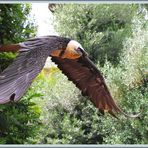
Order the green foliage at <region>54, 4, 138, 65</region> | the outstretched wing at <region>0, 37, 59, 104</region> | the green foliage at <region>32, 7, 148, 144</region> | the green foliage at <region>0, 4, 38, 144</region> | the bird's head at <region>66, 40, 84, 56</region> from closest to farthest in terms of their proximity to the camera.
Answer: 1. the outstretched wing at <region>0, 37, 59, 104</region>
2. the bird's head at <region>66, 40, 84, 56</region>
3. the green foliage at <region>0, 4, 38, 144</region>
4. the green foliage at <region>32, 7, 148, 144</region>
5. the green foliage at <region>54, 4, 138, 65</region>

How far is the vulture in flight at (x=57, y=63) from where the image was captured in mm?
417

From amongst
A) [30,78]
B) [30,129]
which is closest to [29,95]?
[30,129]

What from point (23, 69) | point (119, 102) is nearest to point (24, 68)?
point (23, 69)

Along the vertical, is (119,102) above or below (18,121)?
below

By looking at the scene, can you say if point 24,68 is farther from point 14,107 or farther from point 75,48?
point 14,107

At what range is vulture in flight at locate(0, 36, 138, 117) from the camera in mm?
417

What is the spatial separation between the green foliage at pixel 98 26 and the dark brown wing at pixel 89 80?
2.89m

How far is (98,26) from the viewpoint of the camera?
12.4 feet

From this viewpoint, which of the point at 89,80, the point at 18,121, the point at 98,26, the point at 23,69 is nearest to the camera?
the point at 23,69

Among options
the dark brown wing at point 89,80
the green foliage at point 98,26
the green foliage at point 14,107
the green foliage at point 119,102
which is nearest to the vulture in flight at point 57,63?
the dark brown wing at point 89,80

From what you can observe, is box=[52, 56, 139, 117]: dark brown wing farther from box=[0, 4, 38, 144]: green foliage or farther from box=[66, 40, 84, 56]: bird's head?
Result: box=[0, 4, 38, 144]: green foliage

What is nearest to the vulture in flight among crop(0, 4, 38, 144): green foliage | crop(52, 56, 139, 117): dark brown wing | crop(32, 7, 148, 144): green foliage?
crop(52, 56, 139, 117): dark brown wing

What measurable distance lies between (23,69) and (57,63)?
0.17 metres

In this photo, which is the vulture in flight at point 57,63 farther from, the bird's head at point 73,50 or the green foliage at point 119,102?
the green foliage at point 119,102
